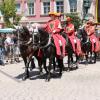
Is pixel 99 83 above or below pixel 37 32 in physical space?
below

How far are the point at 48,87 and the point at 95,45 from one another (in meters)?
7.85

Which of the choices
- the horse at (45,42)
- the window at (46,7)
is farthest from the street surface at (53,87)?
the window at (46,7)

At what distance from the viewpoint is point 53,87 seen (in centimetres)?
1358

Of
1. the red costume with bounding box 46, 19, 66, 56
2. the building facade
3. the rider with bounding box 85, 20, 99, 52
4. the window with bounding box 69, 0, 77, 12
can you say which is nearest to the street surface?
the red costume with bounding box 46, 19, 66, 56

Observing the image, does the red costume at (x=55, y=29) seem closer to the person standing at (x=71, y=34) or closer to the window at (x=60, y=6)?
the person standing at (x=71, y=34)

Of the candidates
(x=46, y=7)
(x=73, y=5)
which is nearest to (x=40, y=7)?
(x=46, y=7)

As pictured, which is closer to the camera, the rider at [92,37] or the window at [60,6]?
the rider at [92,37]

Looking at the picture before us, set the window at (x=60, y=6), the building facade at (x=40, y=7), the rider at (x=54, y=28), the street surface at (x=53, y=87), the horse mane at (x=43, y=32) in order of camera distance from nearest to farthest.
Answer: the street surface at (x=53, y=87)
the horse mane at (x=43, y=32)
the rider at (x=54, y=28)
the building facade at (x=40, y=7)
the window at (x=60, y=6)

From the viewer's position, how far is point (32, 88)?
13.4m

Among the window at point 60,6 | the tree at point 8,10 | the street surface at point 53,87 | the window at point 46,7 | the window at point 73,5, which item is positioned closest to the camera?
the street surface at point 53,87

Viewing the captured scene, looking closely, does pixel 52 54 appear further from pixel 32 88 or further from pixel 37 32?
pixel 32 88

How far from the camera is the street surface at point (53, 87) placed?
11.9 metres

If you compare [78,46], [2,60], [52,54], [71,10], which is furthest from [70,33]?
[71,10]

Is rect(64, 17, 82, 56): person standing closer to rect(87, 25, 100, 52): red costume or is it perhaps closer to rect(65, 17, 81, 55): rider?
rect(65, 17, 81, 55): rider
